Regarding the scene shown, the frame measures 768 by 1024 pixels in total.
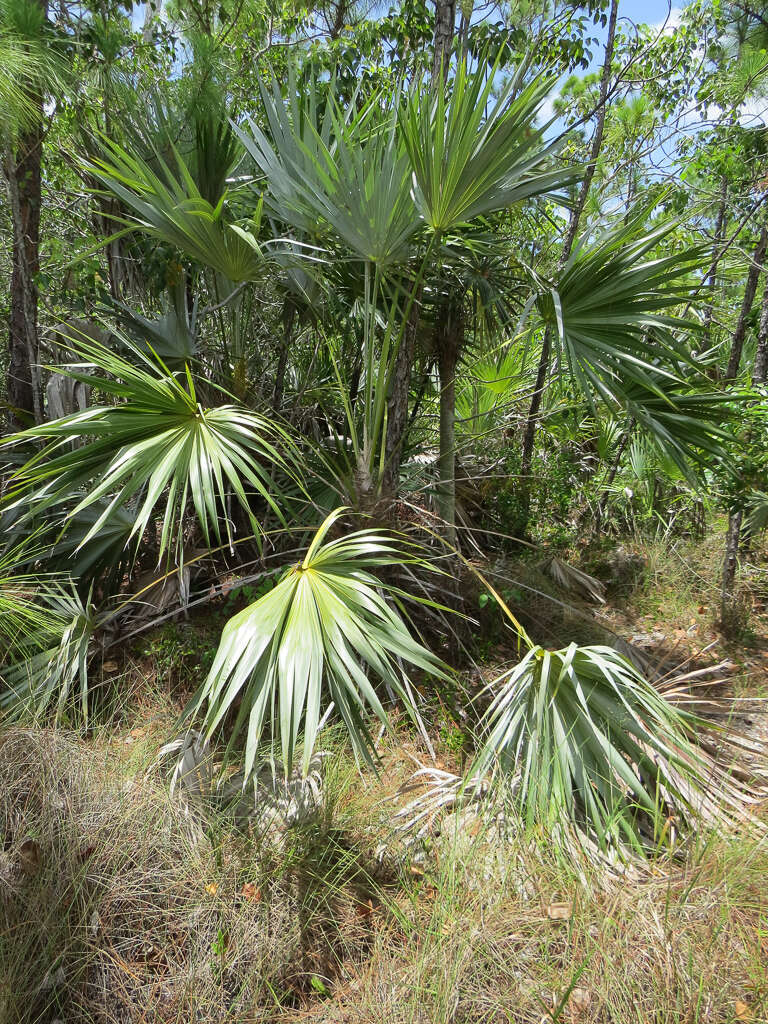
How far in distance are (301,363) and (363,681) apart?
2867 millimetres

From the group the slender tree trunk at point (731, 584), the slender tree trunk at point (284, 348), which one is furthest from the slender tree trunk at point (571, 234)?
A: the slender tree trunk at point (284, 348)

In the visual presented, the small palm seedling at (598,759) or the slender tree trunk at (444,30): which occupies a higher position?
the slender tree trunk at (444,30)

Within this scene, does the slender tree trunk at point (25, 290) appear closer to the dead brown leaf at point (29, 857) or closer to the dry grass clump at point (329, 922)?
the dry grass clump at point (329, 922)

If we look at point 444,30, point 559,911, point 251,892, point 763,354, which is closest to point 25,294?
point 444,30

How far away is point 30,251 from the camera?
387 centimetres

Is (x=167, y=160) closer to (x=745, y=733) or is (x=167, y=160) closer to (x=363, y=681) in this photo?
(x=363, y=681)

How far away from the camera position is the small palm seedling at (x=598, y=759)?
187 centimetres

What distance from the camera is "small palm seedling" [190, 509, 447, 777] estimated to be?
1.65 m

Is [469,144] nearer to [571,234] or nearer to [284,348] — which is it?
[284,348]

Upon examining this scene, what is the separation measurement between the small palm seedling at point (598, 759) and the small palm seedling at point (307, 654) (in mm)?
393

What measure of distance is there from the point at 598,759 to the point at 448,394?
212cm

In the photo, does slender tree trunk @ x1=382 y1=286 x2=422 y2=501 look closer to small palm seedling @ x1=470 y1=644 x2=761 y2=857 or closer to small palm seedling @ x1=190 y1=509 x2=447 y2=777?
small palm seedling @ x1=190 y1=509 x2=447 y2=777

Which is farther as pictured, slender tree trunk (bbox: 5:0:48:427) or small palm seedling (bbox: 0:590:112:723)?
slender tree trunk (bbox: 5:0:48:427)

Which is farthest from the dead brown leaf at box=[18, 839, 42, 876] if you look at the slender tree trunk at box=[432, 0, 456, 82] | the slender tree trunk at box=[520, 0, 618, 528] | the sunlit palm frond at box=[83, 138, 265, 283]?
the slender tree trunk at box=[432, 0, 456, 82]
